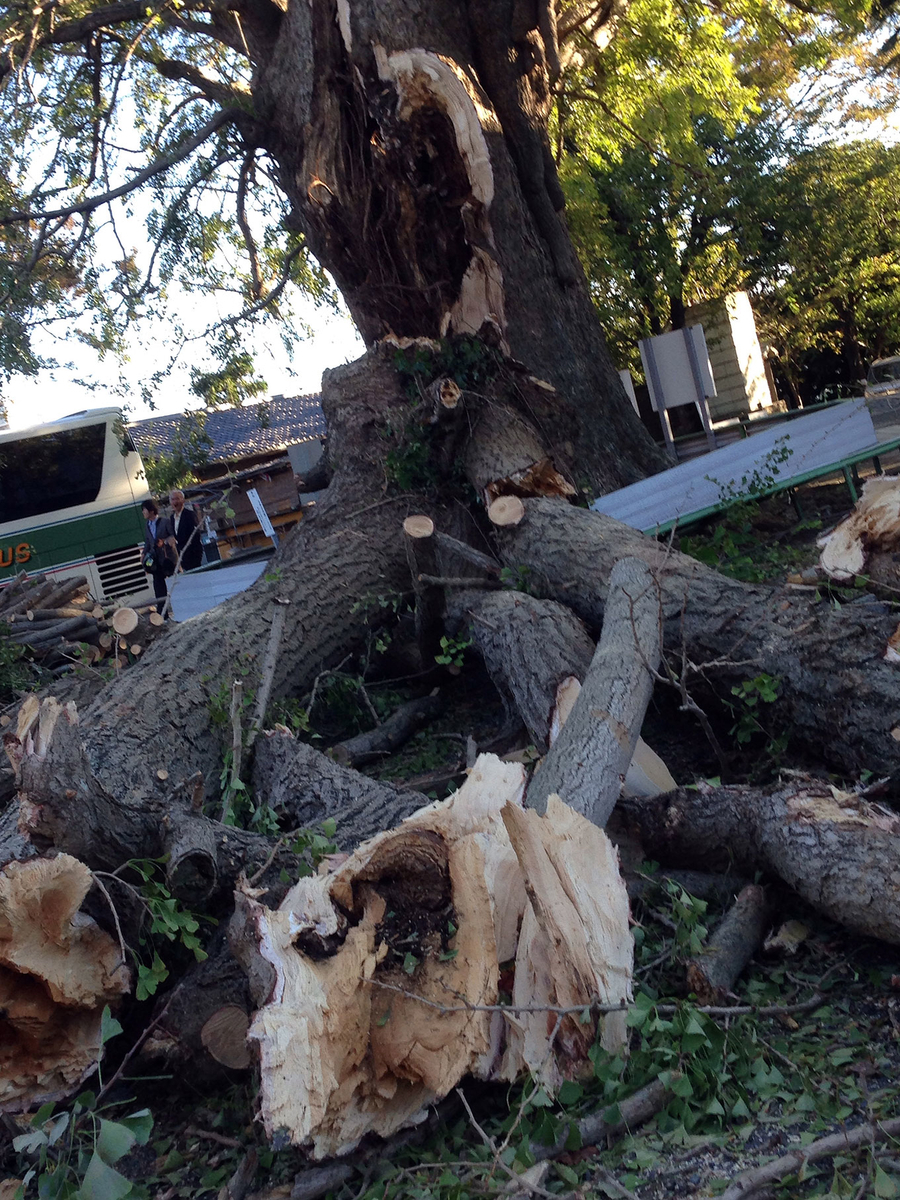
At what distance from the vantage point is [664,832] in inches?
135

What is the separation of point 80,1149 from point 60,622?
626 cm

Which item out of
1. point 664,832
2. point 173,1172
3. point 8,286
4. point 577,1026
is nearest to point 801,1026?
point 577,1026

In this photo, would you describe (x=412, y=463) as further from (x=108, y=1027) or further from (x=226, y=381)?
(x=226, y=381)

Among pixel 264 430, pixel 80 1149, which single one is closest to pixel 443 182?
pixel 80 1149

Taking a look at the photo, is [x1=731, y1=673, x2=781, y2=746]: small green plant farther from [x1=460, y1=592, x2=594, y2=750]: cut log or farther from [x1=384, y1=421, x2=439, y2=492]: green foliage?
[x1=384, y1=421, x2=439, y2=492]: green foliage

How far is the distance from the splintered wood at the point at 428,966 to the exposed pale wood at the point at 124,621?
3420 mm

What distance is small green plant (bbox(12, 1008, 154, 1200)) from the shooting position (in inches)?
91.4

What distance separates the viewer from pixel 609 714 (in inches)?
140

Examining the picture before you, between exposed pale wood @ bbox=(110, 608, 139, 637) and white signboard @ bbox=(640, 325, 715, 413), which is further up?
white signboard @ bbox=(640, 325, 715, 413)

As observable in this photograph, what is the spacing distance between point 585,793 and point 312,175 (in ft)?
18.3

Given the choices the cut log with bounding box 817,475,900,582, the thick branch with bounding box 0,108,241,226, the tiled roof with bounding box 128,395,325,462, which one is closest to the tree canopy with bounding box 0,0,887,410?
the thick branch with bounding box 0,108,241,226

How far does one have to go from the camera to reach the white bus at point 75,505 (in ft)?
43.4

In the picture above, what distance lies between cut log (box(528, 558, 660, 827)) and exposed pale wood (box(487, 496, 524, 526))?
1371 millimetres

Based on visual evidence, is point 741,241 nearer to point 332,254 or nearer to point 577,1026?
point 332,254
